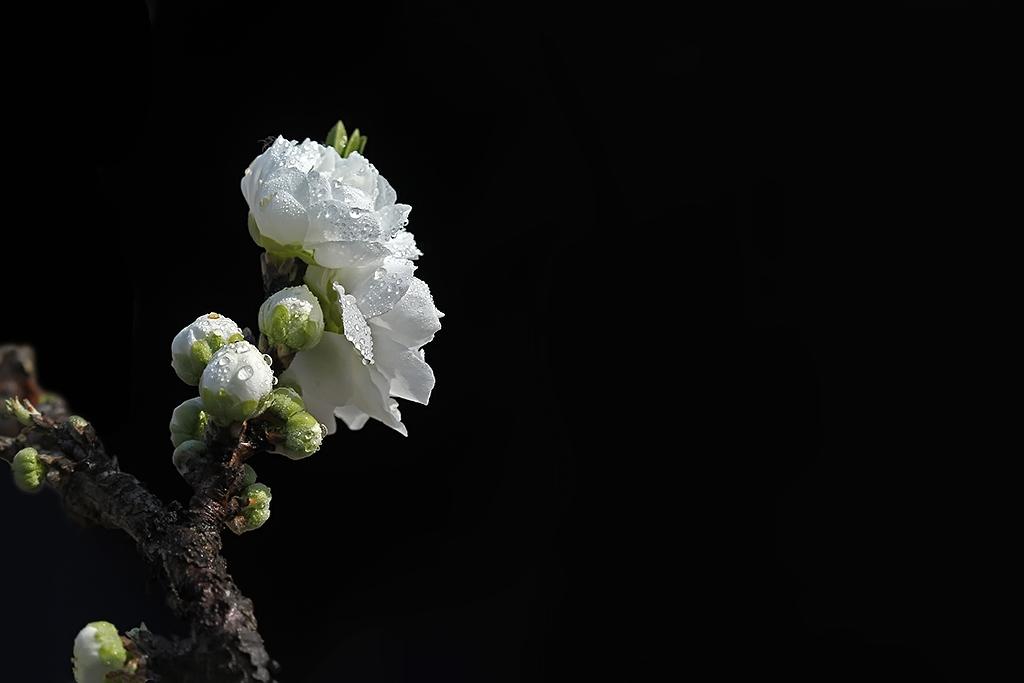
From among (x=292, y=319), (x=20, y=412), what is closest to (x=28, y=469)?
(x=20, y=412)

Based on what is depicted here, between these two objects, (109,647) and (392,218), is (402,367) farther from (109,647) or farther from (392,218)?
(109,647)

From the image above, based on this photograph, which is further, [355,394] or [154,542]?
[355,394]

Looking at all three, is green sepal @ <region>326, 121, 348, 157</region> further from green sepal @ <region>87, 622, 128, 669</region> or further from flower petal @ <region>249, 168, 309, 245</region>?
green sepal @ <region>87, 622, 128, 669</region>

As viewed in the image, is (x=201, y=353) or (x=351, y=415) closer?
(x=201, y=353)

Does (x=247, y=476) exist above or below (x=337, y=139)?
below

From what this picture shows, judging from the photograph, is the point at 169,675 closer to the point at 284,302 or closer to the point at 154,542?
the point at 154,542

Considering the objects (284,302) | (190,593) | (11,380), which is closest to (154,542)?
(190,593)
